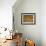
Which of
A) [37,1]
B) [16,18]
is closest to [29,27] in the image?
[16,18]

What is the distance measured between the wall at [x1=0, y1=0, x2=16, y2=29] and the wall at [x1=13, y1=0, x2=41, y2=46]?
131 centimetres

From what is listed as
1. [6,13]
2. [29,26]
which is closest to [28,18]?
[29,26]

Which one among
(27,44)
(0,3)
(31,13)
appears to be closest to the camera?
(27,44)

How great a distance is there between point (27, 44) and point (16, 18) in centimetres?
212

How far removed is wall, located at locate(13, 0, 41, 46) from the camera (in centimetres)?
587

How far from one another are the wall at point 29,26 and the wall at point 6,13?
51.6 inches

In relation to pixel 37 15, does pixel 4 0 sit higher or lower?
higher

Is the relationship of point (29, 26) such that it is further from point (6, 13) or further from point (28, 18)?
point (6, 13)

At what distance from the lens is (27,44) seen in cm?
406

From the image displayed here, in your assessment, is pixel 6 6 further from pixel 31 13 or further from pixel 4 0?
pixel 31 13

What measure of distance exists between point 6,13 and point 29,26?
1.75 meters

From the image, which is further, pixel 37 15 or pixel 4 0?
pixel 37 15

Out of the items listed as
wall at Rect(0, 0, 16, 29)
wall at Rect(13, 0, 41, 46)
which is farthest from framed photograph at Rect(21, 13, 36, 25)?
wall at Rect(0, 0, 16, 29)

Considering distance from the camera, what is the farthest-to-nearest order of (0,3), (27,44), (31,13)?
(31,13), (0,3), (27,44)
